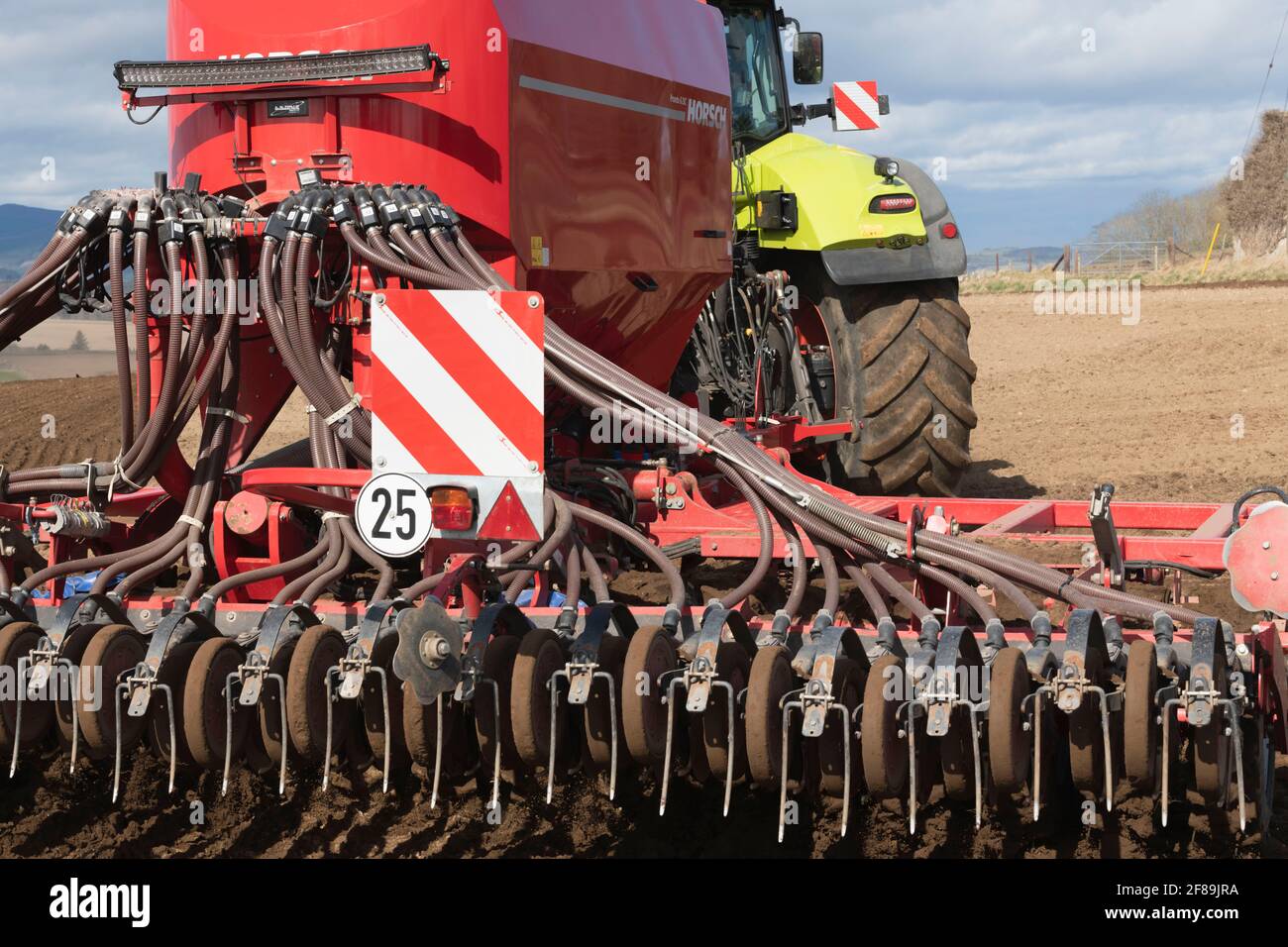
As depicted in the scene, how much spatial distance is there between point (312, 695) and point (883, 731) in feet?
3.87

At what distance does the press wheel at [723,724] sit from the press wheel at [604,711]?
0.60 ft

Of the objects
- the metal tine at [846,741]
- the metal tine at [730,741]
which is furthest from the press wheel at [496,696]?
the metal tine at [846,741]

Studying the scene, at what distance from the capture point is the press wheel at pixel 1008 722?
2910 mm

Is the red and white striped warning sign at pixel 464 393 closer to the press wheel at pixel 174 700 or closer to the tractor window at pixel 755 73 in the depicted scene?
the press wheel at pixel 174 700

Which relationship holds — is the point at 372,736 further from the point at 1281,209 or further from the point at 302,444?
the point at 1281,209

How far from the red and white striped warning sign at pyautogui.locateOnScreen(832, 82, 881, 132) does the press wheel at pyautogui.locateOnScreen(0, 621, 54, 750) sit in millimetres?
4930

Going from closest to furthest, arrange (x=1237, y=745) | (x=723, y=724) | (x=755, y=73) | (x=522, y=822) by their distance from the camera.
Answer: (x=1237, y=745) < (x=723, y=724) < (x=522, y=822) < (x=755, y=73)

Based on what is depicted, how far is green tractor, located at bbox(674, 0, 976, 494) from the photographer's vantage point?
20.5 feet

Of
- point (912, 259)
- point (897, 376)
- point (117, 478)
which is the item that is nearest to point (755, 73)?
point (912, 259)

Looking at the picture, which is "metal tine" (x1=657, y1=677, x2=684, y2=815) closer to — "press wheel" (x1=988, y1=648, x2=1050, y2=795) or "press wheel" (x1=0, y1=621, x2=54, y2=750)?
"press wheel" (x1=988, y1=648, x2=1050, y2=795)

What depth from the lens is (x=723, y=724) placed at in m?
3.11

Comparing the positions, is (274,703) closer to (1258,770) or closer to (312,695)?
(312,695)

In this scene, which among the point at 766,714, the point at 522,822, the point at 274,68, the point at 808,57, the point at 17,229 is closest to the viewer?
the point at 766,714

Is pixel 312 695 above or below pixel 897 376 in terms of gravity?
below
